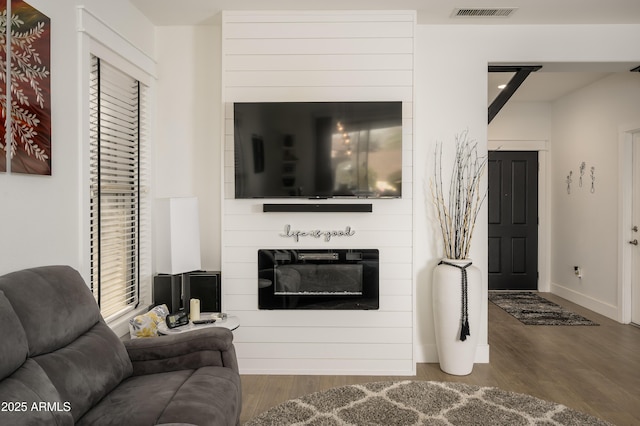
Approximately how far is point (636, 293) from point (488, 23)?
3335 mm

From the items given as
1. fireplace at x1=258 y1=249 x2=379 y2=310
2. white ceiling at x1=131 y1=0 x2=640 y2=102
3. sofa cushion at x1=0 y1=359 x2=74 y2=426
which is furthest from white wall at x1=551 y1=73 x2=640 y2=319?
sofa cushion at x1=0 y1=359 x2=74 y2=426

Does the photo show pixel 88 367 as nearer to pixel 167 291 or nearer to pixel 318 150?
pixel 167 291

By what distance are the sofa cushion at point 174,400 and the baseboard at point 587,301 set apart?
463 cm

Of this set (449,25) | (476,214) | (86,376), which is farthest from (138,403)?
(449,25)

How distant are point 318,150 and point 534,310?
3710 mm

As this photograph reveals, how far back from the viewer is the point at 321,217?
356 cm

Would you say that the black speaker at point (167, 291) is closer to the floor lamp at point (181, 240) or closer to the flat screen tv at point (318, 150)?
the floor lamp at point (181, 240)

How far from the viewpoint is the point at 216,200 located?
3.76m

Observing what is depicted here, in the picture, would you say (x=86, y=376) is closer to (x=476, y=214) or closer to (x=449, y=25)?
(x=476, y=214)

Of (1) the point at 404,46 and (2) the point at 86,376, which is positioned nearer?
(2) the point at 86,376

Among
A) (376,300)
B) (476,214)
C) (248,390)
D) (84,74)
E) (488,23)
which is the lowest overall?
(248,390)

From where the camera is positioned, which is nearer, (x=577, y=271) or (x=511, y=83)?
(x=511, y=83)

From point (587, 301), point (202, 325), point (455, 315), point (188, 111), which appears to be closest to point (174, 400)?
point (202, 325)

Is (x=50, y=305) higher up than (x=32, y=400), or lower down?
higher up
